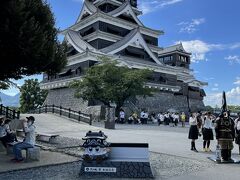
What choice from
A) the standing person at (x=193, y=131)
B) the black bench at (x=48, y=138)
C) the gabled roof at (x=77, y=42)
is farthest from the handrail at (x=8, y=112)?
the gabled roof at (x=77, y=42)

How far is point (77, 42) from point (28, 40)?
33606 millimetres

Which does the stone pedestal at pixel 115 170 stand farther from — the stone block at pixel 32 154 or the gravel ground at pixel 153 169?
the stone block at pixel 32 154

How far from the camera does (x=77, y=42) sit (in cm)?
4272

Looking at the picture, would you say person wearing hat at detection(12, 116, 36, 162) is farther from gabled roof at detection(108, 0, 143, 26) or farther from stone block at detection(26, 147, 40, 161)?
gabled roof at detection(108, 0, 143, 26)

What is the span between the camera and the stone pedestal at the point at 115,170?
298 inches

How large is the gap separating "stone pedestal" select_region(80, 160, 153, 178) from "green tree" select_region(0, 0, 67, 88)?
444cm

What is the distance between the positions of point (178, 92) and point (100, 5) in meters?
18.5

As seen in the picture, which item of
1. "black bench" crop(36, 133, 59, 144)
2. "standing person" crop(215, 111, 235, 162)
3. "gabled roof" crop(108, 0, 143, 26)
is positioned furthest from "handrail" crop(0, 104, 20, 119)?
"gabled roof" crop(108, 0, 143, 26)

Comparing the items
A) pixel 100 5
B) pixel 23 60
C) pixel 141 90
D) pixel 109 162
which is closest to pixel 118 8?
pixel 100 5

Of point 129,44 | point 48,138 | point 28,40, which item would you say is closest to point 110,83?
point 129,44

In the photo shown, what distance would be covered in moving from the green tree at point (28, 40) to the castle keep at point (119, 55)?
80.4 ft

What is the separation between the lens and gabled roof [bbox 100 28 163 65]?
133 ft

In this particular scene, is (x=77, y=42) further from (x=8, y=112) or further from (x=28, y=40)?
(x=28, y=40)

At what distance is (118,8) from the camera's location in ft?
153
